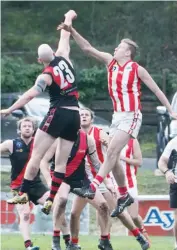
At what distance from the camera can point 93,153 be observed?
47.3 feet

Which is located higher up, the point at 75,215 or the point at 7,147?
the point at 7,147

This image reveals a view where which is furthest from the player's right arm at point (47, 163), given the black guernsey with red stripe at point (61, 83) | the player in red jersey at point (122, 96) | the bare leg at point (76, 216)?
the black guernsey with red stripe at point (61, 83)

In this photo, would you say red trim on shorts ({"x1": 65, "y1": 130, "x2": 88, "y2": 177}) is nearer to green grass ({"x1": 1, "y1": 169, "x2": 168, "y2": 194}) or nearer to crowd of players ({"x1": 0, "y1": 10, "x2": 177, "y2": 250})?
crowd of players ({"x1": 0, "y1": 10, "x2": 177, "y2": 250})

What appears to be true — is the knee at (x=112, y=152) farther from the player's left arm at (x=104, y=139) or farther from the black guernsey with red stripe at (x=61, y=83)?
the player's left arm at (x=104, y=139)

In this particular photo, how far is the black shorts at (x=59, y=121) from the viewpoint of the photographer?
42.9 ft

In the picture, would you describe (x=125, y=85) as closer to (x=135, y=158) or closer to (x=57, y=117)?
(x=57, y=117)

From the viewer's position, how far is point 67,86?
→ 13055 mm

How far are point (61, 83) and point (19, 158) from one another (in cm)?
238

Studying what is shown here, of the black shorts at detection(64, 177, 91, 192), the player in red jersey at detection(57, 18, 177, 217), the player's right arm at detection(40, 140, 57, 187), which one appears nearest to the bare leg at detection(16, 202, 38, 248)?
the player's right arm at detection(40, 140, 57, 187)

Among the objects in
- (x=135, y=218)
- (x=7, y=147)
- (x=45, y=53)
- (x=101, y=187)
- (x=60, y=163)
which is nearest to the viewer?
(x=45, y=53)

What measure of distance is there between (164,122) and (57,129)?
13.2 m

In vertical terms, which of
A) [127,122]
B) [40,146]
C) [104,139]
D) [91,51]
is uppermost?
[91,51]

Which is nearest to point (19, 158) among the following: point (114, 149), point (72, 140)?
point (72, 140)

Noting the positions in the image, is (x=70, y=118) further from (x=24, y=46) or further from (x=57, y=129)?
(x=24, y=46)
